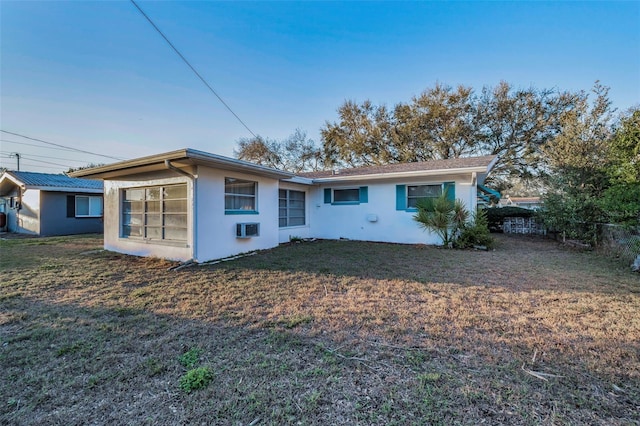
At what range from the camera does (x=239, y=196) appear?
25.0 ft

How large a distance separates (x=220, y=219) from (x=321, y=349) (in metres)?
5.16

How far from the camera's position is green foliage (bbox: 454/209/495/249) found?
8359mm

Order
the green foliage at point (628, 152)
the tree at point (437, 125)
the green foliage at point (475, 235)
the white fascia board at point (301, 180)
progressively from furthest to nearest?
the tree at point (437, 125)
the white fascia board at point (301, 180)
the green foliage at point (475, 235)
the green foliage at point (628, 152)

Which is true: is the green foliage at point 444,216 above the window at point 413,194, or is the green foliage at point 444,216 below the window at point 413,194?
below

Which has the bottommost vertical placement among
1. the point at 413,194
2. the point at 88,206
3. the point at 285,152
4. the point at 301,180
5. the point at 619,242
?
Result: the point at 619,242

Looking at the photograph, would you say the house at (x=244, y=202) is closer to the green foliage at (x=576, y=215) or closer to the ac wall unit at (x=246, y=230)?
the ac wall unit at (x=246, y=230)

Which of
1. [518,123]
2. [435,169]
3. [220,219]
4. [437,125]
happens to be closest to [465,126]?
[437,125]

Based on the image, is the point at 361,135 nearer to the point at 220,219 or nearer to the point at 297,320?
the point at 220,219

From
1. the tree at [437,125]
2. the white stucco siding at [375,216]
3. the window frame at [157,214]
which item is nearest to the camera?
the window frame at [157,214]

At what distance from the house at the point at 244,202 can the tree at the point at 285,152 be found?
515 inches

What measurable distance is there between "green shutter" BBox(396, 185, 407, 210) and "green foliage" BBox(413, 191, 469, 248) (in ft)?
2.57

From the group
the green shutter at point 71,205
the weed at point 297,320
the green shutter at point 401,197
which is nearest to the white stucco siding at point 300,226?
the green shutter at point 401,197

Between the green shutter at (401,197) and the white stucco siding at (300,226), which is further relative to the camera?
the white stucco siding at (300,226)

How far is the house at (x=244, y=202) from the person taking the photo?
653 centimetres
